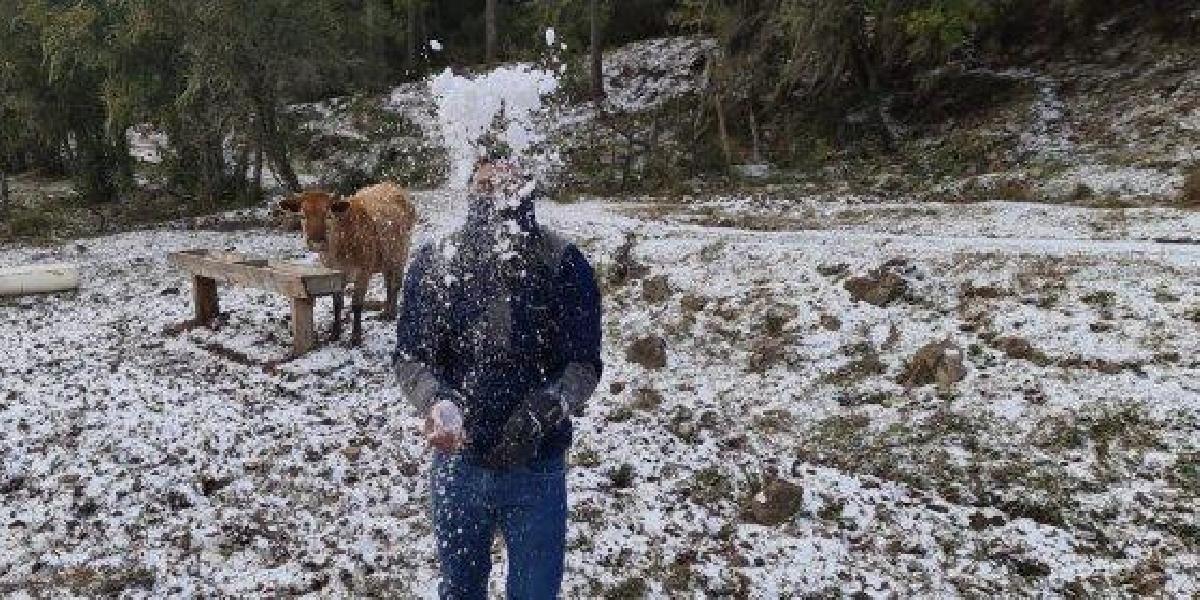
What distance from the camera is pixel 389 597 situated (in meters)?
5.21

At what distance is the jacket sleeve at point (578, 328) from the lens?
2945 millimetres

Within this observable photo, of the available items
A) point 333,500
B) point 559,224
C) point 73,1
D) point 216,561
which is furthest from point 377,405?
point 73,1

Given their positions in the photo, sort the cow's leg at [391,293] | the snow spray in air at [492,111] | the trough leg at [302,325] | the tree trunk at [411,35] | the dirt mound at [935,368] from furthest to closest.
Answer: the tree trunk at [411,35], the cow's leg at [391,293], the trough leg at [302,325], the dirt mound at [935,368], the snow spray in air at [492,111]

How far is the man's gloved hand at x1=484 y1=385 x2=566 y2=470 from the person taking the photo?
288cm

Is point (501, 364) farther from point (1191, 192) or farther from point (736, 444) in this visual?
point (1191, 192)

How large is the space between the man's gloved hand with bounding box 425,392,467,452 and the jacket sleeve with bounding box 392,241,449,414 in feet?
0.34

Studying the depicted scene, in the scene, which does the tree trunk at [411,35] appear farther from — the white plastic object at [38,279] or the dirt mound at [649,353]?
the dirt mound at [649,353]

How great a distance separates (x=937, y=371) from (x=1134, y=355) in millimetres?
1625

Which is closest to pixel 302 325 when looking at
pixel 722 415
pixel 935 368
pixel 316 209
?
pixel 316 209

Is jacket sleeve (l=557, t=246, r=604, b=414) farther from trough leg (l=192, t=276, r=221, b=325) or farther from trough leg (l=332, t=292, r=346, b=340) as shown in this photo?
trough leg (l=192, t=276, r=221, b=325)

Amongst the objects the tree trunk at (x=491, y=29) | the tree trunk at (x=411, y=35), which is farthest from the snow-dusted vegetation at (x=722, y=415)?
the tree trunk at (x=411, y=35)

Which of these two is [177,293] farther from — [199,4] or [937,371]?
[937,371]

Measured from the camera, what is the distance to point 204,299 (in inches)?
427

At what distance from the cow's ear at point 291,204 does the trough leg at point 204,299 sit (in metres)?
2.58
